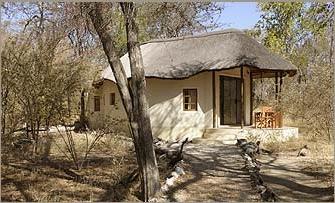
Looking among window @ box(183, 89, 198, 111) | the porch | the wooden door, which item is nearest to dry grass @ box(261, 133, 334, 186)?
the porch

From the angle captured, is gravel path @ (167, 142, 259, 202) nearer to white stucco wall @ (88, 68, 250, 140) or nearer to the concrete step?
the concrete step

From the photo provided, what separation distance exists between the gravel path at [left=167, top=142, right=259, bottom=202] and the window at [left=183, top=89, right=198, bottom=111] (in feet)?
14.1

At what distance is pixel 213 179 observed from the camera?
7957 mm

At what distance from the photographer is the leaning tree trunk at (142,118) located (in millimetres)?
6422

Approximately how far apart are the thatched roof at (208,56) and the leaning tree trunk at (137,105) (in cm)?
824

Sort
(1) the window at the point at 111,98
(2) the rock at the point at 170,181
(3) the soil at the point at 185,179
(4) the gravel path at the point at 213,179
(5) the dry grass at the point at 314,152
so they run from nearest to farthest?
1. (4) the gravel path at the point at 213,179
2. (3) the soil at the point at 185,179
3. (2) the rock at the point at 170,181
4. (5) the dry grass at the point at 314,152
5. (1) the window at the point at 111,98

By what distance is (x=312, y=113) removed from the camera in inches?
383

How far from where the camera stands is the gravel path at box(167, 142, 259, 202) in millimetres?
6699

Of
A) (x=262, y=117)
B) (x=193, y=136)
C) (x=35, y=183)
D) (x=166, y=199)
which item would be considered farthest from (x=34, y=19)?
(x=262, y=117)

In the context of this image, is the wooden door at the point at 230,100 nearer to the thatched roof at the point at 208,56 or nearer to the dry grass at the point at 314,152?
the thatched roof at the point at 208,56

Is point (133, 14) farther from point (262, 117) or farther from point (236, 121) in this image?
point (236, 121)

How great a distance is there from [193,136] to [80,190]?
326 inches

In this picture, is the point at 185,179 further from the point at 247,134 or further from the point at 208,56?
the point at 208,56

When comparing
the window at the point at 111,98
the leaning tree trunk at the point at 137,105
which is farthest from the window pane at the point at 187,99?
the leaning tree trunk at the point at 137,105
